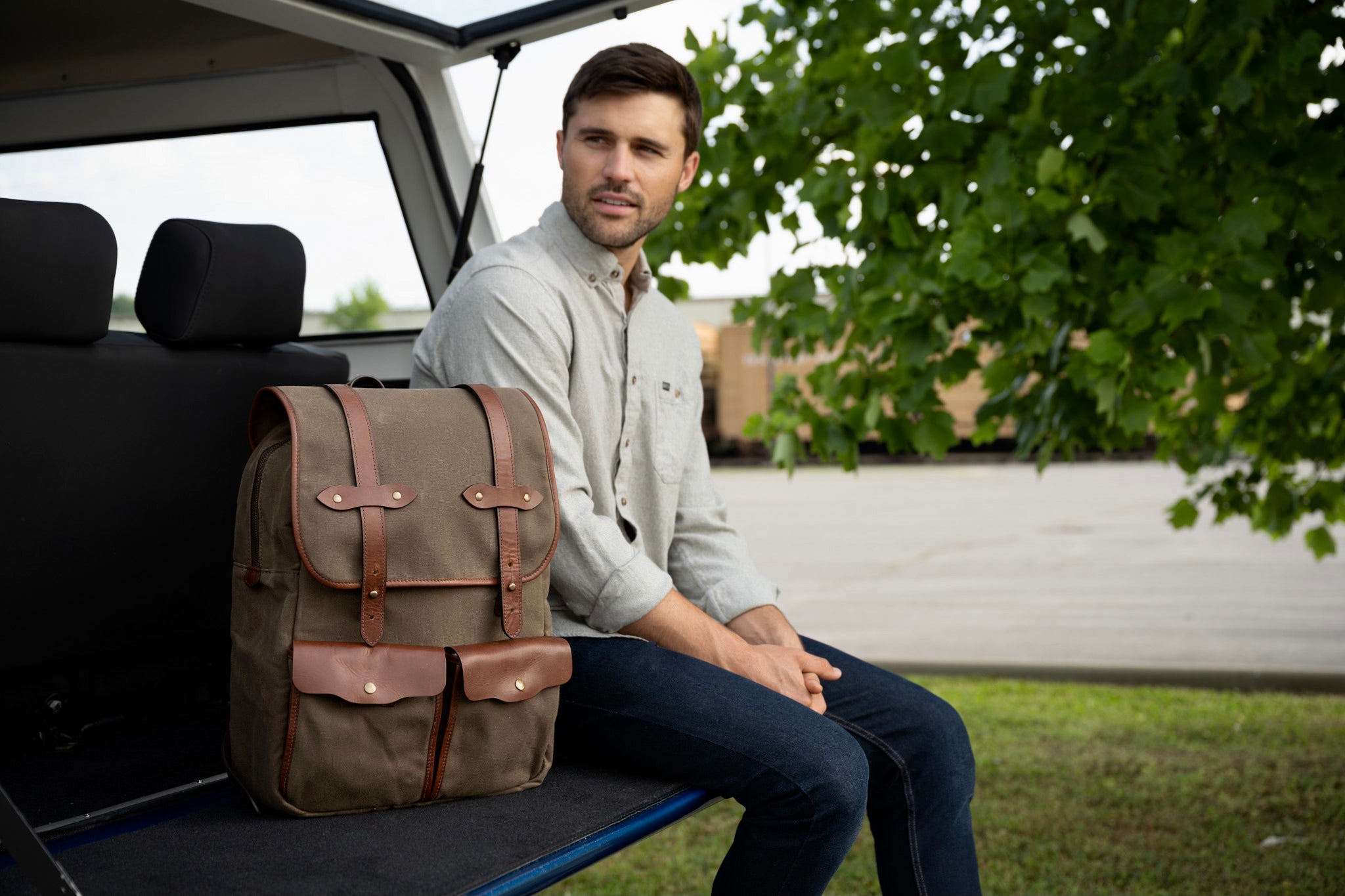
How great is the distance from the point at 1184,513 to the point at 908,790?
3029mm

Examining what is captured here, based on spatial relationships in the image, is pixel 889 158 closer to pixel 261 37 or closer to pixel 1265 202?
pixel 1265 202

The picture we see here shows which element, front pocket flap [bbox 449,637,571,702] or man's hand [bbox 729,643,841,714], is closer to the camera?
front pocket flap [bbox 449,637,571,702]

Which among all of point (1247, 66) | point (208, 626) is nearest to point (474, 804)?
point (208, 626)

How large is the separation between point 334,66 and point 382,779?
86.0 inches

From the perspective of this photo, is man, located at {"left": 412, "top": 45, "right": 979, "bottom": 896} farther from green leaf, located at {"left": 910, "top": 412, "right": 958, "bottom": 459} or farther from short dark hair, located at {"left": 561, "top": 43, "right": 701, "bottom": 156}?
green leaf, located at {"left": 910, "top": 412, "right": 958, "bottom": 459}

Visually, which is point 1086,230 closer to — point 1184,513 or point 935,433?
point 935,433

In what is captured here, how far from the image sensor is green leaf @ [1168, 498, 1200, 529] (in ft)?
16.0

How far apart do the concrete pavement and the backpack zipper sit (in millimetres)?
2538

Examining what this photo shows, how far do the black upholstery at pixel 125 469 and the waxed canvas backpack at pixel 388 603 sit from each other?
401 mm

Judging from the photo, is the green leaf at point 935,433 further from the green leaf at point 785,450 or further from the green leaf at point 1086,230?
the green leaf at point 1086,230

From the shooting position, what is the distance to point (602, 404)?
2.33 m

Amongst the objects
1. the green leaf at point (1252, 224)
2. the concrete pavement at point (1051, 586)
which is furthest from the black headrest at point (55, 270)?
the concrete pavement at point (1051, 586)

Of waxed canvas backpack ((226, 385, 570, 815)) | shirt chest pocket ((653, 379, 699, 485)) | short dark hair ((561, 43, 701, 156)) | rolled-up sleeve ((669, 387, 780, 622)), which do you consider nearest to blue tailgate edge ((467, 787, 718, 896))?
waxed canvas backpack ((226, 385, 570, 815))

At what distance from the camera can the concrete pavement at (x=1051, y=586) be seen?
7164mm
